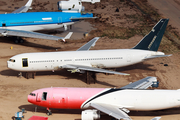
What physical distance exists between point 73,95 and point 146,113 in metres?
10.0

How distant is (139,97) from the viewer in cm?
2952

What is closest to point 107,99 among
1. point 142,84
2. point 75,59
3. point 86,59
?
point 142,84

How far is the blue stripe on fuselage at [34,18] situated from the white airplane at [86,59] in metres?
15.9

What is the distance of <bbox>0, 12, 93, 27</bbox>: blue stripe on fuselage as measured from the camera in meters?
52.5

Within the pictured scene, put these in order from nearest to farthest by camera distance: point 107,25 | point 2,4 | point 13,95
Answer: point 13,95, point 107,25, point 2,4

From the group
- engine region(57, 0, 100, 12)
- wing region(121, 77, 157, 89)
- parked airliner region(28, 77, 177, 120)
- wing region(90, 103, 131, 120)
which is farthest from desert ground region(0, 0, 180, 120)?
engine region(57, 0, 100, 12)

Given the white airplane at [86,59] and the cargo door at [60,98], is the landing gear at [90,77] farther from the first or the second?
the cargo door at [60,98]

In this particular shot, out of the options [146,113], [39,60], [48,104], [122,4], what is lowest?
[146,113]

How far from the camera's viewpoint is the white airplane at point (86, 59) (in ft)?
127

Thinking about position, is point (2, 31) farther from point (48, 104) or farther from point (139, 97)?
point (139, 97)

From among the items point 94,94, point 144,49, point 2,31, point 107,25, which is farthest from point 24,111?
point 107,25

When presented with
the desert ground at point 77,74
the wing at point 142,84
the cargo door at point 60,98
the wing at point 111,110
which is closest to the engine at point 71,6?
the desert ground at point 77,74

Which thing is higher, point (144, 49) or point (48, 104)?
point (144, 49)

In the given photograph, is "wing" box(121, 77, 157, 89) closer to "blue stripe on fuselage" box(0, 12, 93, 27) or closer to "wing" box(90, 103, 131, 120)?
"wing" box(90, 103, 131, 120)
